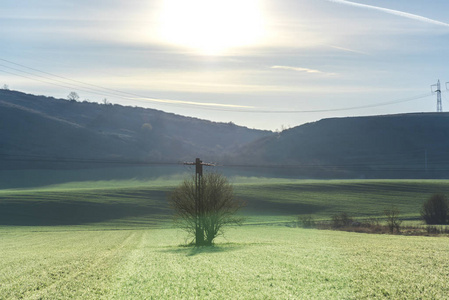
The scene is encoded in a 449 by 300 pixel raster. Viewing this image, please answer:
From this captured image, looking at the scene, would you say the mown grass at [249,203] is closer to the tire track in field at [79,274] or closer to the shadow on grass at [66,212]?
the shadow on grass at [66,212]

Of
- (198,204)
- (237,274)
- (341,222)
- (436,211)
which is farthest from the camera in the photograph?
(436,211)

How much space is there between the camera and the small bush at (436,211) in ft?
272

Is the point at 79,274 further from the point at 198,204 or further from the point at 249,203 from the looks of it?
the point at 249,203

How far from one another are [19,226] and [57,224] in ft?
20.9

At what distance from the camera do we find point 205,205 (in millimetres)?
49375

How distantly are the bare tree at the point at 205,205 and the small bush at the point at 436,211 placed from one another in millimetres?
47770

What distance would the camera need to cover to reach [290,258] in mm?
35562

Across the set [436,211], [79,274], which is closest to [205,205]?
[79,274]

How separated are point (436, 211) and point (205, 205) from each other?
51706 mm

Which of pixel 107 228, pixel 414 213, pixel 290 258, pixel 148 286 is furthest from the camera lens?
pixel 414 213

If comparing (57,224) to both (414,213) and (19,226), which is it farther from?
(414,213)

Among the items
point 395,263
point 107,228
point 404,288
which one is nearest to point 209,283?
point 404,288

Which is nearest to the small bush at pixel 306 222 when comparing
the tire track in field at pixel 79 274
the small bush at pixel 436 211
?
the small bush at pixel 436 211

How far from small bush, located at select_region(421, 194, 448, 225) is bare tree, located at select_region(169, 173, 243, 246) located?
47770 mm
